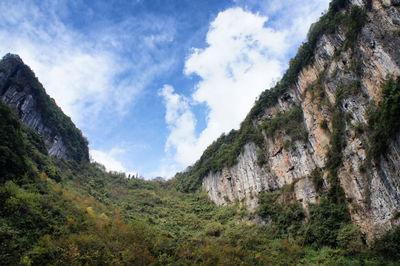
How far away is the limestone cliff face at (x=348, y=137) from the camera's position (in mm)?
16500

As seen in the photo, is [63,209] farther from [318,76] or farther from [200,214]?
[318,76]

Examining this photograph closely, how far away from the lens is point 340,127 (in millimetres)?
21750

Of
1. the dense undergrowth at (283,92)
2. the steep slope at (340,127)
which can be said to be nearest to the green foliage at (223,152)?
the dense undergrowth at (283,92)

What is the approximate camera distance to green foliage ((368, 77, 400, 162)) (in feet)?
48.7

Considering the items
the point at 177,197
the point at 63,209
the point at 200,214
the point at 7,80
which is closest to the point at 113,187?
the point at 177,197

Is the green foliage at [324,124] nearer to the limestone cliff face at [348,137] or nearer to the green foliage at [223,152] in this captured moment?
the limestone cliff face at [348,137]

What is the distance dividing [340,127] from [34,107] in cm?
4717

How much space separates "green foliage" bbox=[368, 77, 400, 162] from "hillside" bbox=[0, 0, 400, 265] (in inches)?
3.1

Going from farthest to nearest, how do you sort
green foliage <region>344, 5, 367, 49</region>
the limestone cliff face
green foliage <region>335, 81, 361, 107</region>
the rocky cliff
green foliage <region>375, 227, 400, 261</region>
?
the rocky cliff < green foliage <region>344, 5, 367, 49</region> < green foliage <region>335, 81, 361, 107</region> < the limestone cliff face < green foliage <region>375, 227, 400, 261</region>

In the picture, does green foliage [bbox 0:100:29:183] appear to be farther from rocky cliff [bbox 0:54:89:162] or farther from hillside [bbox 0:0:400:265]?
rocky cliff [bbox 0:54:89:162]

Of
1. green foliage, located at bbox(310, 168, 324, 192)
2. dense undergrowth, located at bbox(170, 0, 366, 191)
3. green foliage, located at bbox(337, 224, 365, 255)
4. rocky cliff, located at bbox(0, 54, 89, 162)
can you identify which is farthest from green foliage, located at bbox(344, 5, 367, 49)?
rocky cliff, located at bbox(0, 54, 89, 162)

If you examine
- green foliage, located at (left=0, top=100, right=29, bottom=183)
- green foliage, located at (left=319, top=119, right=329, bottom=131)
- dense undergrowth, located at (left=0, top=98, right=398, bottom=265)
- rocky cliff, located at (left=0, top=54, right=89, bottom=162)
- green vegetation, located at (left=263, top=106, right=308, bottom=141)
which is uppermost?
rocky cliff, located at (left=0, top=54, right=89, bottom=162)

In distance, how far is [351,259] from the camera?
16688 millimetres

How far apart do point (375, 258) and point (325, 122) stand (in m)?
13.7
